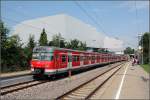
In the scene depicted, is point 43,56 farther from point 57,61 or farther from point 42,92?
point 42,92

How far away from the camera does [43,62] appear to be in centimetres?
2420

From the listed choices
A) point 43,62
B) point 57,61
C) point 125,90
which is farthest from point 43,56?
point 125,90

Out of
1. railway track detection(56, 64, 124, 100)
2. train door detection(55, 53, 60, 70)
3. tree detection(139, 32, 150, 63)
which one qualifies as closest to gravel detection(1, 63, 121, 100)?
railway track detection(56, 64, 124, 100)

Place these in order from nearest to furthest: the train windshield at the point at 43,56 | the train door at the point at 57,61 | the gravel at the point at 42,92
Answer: the gravel at the point at 42,92
the train windshield at the point at 43,56
the train door at the point at 57,61

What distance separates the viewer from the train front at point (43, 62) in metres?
23.9

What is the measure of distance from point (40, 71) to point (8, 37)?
14948 mm

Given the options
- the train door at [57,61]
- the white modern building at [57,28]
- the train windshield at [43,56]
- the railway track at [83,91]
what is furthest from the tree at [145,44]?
the railway track at [83,91]

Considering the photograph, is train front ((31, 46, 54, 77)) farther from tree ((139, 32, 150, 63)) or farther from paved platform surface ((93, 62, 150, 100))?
tree ((139, 32, 150, 63))

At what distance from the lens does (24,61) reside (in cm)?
4053

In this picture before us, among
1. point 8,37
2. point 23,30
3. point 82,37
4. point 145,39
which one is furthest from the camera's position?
point 82,37

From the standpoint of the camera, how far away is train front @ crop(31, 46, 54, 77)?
23859 millimetres

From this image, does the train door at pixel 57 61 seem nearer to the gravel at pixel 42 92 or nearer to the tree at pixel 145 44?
the gravel at pixel 42 92

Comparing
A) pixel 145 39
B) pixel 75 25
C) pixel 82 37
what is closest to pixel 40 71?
pixel 145 39

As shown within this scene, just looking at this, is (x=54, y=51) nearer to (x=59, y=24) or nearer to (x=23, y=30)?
(x=59, y=24)
